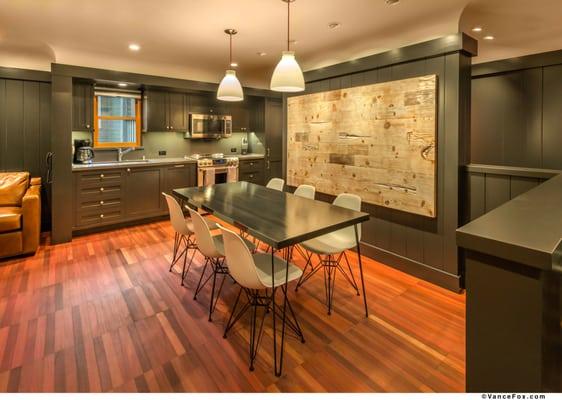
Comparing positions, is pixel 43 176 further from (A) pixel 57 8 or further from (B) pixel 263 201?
(B) pixel 263 201

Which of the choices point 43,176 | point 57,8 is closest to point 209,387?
point 57,8

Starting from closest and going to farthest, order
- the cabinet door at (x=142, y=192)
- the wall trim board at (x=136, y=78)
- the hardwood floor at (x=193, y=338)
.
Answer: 1. the hardwood floor at (x=193, y=338)
2. the wall trim board at (x=136, y=78)
3. the cabinet door at (x=142, y=192)

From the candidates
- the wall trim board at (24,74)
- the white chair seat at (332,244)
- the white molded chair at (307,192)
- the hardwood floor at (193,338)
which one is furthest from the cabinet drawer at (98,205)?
the white chair seat at (332,244)

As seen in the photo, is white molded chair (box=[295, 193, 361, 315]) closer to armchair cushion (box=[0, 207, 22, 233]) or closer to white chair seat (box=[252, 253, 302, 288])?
white chair seat (box=[252, 253, 302, 288])

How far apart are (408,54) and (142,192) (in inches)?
160

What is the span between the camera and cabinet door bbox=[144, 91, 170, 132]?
17.2 ft

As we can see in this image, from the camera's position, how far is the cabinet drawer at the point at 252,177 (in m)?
6.20

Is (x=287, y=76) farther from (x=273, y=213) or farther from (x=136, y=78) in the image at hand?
(x=136, y=78)

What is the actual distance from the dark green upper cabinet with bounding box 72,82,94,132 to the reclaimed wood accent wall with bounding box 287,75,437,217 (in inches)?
114

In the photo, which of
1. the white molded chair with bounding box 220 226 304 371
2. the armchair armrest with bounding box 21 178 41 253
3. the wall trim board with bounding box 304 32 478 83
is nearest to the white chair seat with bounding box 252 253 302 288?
the white molded chair with bounding box 220 226 304 371

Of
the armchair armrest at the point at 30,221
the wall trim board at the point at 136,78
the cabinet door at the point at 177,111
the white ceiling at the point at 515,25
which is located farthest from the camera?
the cabinet door at the point at 177,111

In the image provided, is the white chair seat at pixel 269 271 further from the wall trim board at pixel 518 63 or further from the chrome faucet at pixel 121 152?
the wall trim board at pixel 518 63

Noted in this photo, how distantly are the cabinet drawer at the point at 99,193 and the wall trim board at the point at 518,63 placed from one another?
5.74 meters

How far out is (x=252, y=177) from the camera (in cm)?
634
